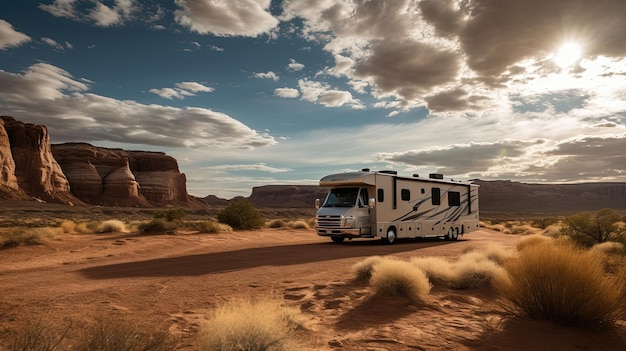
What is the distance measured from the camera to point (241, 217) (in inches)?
1000

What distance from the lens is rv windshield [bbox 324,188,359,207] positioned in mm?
17583

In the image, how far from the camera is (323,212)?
17.8 meters

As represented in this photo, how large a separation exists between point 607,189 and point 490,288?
6457 inches

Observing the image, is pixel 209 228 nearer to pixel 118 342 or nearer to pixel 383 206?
pixel 383 206

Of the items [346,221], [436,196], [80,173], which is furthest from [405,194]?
[80,173]

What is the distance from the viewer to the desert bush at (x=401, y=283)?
7.12 meters

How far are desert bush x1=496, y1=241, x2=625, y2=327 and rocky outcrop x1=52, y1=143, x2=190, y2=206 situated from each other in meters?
91.5

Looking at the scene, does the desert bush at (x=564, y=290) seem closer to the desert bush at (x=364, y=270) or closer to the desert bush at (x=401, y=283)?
the desert bush at (x=401, y=283)

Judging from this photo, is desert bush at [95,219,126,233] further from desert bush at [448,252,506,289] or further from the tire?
desert bush at [448,252,506,289]

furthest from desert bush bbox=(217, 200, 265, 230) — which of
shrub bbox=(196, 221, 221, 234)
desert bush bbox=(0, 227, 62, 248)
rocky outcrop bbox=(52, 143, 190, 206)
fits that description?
rocky outcrop bbox=(52, 143, 190, 206)

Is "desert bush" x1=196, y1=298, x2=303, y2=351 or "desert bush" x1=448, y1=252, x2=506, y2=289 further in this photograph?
"desert bush" x1=448, y1=252, x2=506, y2=289

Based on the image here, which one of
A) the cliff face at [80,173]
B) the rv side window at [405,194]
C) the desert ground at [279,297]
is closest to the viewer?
the desert ground at [279,297]

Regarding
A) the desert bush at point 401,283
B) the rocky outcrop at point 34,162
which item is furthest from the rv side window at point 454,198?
the rocky outcrop at point 34,162

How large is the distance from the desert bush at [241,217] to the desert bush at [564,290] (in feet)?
66.9
